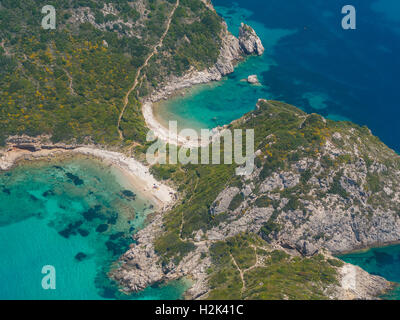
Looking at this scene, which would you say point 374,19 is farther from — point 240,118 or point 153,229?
point 153,229

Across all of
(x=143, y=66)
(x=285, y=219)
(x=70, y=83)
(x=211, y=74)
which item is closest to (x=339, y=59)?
(x=211, y=74)

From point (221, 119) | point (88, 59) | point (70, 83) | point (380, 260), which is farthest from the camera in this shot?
point (221, 119)

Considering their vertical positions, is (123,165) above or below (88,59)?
below

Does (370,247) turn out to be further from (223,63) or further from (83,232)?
(223,63)

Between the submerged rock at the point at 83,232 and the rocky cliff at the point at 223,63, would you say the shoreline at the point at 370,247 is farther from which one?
the rocky cliff at the point at 223,63

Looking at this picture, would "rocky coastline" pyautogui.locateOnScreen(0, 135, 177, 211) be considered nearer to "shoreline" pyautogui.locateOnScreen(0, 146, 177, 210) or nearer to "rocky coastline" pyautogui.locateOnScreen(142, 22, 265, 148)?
"shoreline" pyautogui.locateOnScreen(0, 146, 177, 210)

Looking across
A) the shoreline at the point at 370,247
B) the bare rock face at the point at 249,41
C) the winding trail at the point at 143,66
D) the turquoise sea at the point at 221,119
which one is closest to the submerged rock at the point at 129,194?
the turquoise sea at the point at 221,119

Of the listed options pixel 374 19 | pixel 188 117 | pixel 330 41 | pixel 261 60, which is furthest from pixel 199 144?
pixel 374 19
